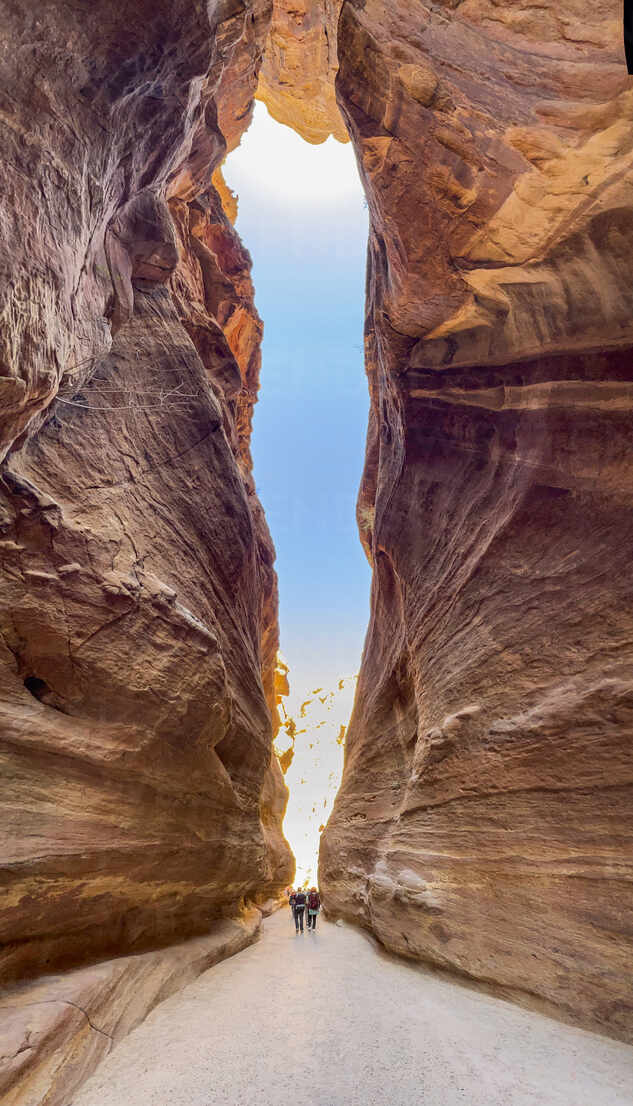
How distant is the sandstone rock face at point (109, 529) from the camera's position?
496 cm

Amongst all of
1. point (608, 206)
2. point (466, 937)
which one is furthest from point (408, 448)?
point (466, 937)

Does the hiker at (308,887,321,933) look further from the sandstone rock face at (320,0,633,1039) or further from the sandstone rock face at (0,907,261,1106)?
the sandstone rock face at (0,907,261,1106)

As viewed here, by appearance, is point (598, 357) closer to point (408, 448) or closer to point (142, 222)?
point (408, 448)

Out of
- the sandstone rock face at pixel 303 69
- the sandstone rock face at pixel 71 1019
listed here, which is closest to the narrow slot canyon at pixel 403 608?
the sandstone rock face at pixel 71 1019

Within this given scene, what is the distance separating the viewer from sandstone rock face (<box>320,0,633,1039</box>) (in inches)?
221

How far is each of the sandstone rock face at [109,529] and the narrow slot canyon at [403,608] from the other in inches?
1.8

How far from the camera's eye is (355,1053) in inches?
184

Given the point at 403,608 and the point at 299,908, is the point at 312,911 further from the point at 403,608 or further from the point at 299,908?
the point at 403,608

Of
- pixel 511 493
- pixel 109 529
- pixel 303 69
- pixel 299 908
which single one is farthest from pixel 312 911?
pixel 303 69

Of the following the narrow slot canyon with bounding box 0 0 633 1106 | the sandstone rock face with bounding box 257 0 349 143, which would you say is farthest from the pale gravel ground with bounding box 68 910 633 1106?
the sandstone rock face with bounding box 257 0 349 143

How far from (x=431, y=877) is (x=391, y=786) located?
137 inches

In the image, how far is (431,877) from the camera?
7320 millimetres

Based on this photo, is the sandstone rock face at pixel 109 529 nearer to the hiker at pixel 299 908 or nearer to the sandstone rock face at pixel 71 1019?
the sandstone rock face at pixel 71 1019

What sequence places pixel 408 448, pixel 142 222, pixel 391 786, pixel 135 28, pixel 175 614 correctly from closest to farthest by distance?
pixel 135 28 < pixel 175 614 < pixel 142 222 < pixel 391 786 < pixel 408 448
